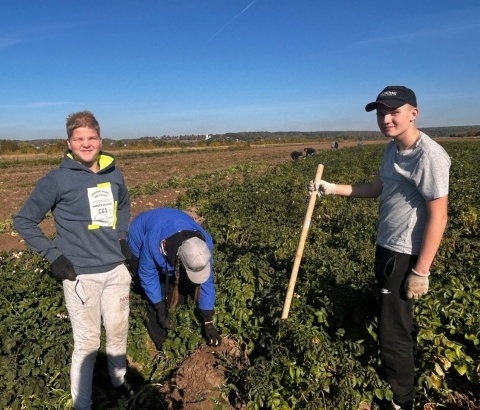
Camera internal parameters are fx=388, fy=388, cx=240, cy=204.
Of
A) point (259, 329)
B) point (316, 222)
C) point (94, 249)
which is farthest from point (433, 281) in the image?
point (316, 222)

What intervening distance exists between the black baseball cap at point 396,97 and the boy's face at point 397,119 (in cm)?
3

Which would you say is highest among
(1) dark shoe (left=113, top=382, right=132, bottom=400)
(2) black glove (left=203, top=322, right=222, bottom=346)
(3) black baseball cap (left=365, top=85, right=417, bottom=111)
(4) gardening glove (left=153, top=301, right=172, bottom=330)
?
(3) black baseball cap (left=365, top=85, right=417, bottom=111)

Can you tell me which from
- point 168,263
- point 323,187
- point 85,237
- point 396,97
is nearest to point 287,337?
point 168,263

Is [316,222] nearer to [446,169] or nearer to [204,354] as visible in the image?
[204,354]

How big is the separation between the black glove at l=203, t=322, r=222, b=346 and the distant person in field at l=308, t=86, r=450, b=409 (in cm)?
138

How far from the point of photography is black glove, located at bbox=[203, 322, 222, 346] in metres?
3.33

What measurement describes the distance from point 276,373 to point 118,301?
1210 millimetres

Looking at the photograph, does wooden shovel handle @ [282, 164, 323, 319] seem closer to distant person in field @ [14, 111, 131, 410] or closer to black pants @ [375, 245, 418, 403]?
black pants @ [375, 245, 418, 403]

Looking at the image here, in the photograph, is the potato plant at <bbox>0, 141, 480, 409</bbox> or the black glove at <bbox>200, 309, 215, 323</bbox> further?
the black glove at <bbox>200, 309, 215, 323</bbox>

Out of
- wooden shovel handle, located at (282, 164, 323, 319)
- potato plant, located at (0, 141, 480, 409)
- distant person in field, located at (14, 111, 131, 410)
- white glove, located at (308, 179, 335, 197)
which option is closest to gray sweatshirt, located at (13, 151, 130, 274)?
distant person in field, located at (14, 111, 131, 410)

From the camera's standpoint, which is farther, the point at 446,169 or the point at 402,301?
the point at 402,301

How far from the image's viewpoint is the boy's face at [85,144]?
93.1 inches

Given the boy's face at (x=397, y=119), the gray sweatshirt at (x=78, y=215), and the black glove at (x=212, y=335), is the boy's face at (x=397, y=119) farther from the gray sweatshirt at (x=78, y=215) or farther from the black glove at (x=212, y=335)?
the black glove at (x=212, y=335)

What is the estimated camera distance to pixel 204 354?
10.8 feet
